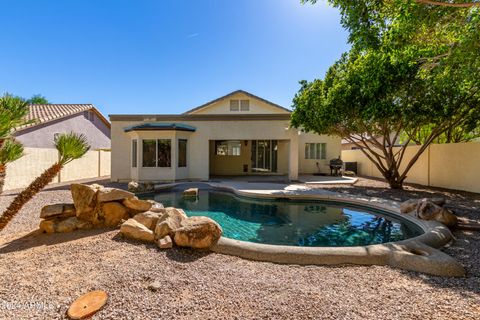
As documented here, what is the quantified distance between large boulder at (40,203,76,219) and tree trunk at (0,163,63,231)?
1.24 m

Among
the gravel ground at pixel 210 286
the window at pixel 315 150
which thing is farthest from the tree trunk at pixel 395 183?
the gravel ground at pixel 210 286

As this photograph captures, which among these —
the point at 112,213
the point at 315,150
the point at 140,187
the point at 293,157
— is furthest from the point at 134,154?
the point at 315,150

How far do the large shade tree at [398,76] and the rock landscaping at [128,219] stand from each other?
22.8 feet

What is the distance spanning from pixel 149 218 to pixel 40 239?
2.27 meters

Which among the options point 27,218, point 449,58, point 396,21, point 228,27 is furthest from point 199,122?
point 449,58

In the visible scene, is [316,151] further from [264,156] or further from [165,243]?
[165,243]

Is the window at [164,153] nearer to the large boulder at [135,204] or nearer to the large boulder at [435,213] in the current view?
the large boulder at [135,204]

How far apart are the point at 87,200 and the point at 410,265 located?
22.5 ft

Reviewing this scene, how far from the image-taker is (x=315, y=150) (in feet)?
61.7

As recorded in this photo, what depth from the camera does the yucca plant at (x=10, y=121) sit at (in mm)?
3158

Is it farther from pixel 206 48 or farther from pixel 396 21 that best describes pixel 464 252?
pixel 206 48

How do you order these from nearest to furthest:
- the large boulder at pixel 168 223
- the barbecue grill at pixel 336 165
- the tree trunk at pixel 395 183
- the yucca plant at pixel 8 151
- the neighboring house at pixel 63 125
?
→ the yucca plant at pixel 8 151 → the large boulder at pixel 168 223 → the tree trunk at pixel 395 183 → the neighboring house at pixel 63 125 → the barbecue grill at pixel 336 165

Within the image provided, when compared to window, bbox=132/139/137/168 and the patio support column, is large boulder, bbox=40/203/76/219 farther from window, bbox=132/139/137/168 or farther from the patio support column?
the patio support column

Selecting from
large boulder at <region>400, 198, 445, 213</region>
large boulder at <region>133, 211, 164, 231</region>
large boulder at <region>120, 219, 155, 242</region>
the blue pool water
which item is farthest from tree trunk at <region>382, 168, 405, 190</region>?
large boulder at <region>120, 219, 155, 242</region>
